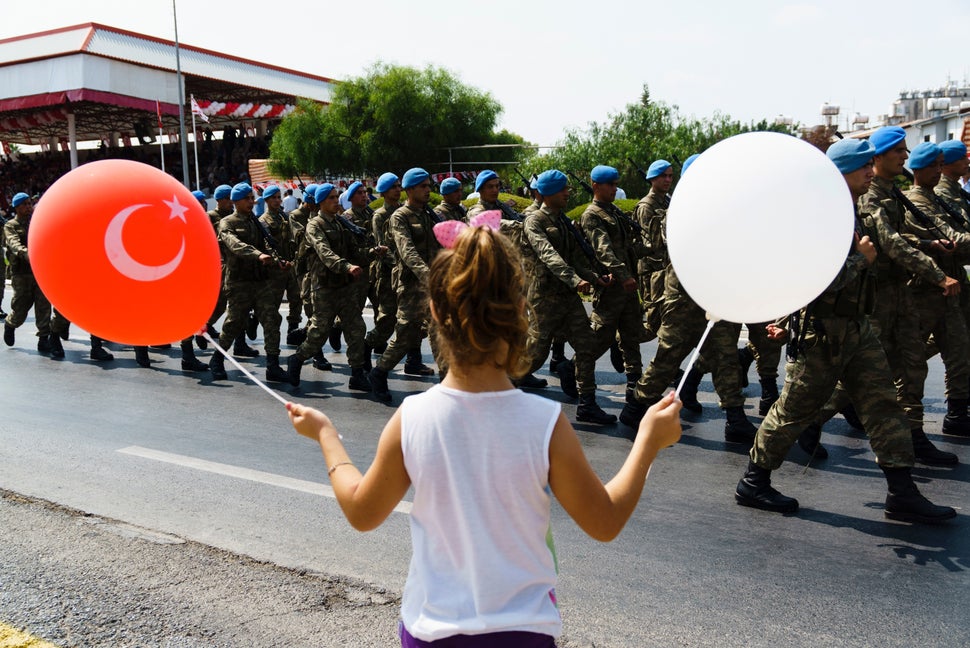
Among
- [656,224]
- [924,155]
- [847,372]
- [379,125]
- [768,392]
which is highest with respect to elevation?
[379,125]

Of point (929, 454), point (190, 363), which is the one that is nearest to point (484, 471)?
point (929, 454)

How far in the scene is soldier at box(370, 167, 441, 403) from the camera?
820 cm

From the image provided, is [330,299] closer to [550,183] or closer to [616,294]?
[550,183]

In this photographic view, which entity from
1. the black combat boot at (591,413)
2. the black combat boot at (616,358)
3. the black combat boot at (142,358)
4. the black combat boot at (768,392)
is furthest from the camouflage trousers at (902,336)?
the black combat boot at (142,358)

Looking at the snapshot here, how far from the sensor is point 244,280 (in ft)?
31.7

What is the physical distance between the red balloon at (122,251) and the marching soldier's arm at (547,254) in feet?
14.8

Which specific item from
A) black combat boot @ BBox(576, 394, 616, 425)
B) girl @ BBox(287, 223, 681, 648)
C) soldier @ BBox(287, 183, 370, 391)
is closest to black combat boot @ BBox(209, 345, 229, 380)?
soldier @ BBox(287, 183, 370, 391)

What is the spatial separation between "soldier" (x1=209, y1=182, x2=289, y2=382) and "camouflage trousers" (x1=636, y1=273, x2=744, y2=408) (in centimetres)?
409

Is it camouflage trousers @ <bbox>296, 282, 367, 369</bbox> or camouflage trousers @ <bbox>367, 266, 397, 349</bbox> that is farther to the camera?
camouflage trousers @ <bbox>367, 266, 397, 349</bbox>

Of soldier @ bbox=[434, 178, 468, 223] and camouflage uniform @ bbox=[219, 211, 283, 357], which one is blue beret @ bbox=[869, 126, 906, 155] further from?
camouflage uniform @ bbox=[219, 211, 283, 357]

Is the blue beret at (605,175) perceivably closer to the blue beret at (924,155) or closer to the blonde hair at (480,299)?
the blue beret at (924,155)

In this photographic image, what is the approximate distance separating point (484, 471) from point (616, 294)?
5.87 meters

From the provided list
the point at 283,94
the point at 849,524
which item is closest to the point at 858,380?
the point at 849,524

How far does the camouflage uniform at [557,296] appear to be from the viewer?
7188 millimetres
